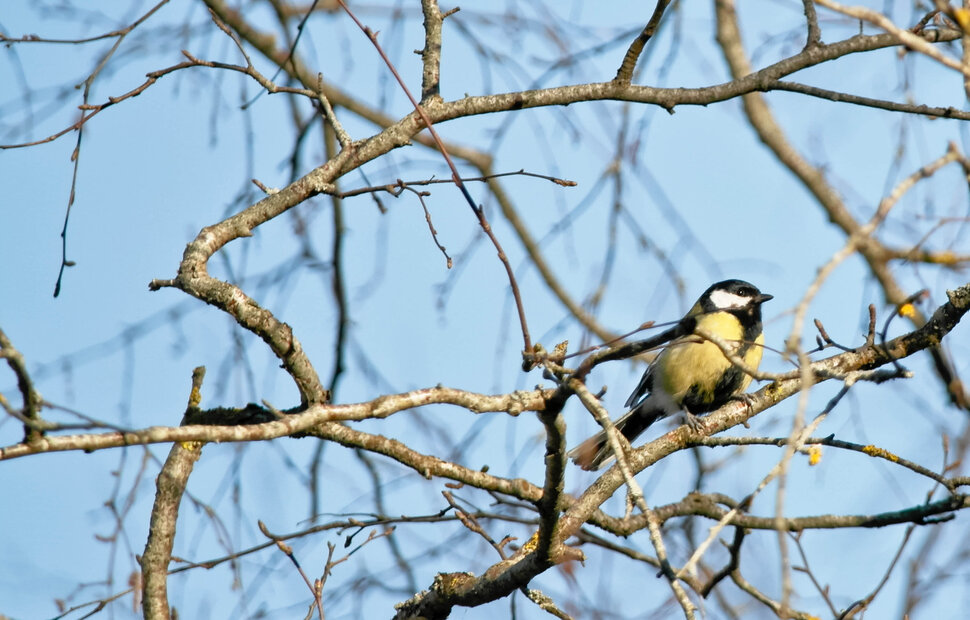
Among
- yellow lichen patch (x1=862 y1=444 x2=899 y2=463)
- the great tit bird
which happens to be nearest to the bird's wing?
the great tit bird

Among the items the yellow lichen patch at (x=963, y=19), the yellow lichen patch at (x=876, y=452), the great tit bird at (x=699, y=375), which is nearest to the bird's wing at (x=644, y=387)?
the great tit bird at (x=699, y=375)

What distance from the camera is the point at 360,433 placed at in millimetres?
2926

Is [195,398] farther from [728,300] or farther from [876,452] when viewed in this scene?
[728,300]

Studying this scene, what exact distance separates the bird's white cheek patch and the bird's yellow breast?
272 mm

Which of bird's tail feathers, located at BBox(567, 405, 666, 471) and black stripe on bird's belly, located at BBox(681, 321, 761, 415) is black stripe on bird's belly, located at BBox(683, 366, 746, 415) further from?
bird's tail feathers, located at BBox(567, 405, 666, 471)

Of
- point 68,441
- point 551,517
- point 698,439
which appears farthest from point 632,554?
point 68,441

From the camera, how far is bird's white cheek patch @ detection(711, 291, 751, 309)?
18.9 ft

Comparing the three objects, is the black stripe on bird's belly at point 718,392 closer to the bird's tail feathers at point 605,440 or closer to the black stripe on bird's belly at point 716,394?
the black stripe on bird's belly at point 716,394

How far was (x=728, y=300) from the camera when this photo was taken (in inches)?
230

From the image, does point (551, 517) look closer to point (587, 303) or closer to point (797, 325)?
point (797, 325)

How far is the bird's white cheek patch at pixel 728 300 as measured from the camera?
5766 millimetres

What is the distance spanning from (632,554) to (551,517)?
1245mm

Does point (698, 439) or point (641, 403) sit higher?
point (641, 403)

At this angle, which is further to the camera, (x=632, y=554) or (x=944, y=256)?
(x=632, y=554)
